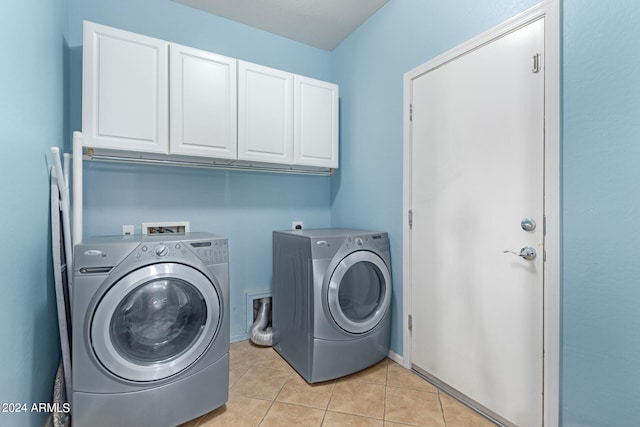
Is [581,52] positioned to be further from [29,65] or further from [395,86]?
[29,65]

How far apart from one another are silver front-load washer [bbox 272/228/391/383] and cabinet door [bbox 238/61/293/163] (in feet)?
2.10

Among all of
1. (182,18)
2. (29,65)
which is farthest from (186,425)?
(182,18)

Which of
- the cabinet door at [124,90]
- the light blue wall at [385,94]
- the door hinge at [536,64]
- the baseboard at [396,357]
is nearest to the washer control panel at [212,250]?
the cabinet door at [124,90]

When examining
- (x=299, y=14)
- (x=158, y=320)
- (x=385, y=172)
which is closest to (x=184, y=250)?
(x=158, y=320)

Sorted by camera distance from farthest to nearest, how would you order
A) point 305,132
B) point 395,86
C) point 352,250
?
point 305,132 < point 395,86 < point 352,250

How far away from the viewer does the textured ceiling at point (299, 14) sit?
2209 mm

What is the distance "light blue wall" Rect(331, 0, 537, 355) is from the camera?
1757mm

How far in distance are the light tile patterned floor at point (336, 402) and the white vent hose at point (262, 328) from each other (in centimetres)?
25

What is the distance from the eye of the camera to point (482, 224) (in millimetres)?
1575

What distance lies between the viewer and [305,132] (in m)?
2.41

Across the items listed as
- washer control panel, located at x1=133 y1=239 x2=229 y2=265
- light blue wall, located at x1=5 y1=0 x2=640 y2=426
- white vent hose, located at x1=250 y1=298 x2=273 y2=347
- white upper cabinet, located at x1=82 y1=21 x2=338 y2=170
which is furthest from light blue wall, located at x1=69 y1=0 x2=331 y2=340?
washer control panel, located at x1=133 y1=239 x2=229 y2=265

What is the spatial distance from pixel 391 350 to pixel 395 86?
76.0 inches

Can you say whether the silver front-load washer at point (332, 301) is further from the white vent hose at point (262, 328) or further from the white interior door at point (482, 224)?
the white interior door at point (482, 224)

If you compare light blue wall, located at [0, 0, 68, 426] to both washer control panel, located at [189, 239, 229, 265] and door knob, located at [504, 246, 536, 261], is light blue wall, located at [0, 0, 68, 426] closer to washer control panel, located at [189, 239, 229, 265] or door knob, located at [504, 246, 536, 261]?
washer control panel, located at [189, 239, 229, 265]
